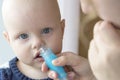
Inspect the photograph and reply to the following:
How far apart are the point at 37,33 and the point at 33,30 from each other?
14 mm

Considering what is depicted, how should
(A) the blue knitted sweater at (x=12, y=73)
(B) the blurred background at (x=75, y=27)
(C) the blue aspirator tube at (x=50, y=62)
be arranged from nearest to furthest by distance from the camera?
(C) the blue aspirator tube at (x=50, y=62) → (A) the blue knitted sweater at (x=12, y=73) → (B) the blurred background at (x=75, y=27)

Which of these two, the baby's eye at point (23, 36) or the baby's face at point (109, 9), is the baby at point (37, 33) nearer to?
the baby's eye at point (23, 36)

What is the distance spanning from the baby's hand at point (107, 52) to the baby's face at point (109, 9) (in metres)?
0.01

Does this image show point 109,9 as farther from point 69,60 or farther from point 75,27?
point 75,27

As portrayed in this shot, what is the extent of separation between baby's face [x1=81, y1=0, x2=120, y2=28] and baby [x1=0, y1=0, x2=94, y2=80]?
28 cm

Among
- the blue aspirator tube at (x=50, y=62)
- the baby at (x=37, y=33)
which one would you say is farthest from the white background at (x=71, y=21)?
the blue aspirator tube at (x=50, y=62)

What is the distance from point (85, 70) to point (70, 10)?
1.16 ft

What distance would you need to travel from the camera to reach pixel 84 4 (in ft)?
1.70

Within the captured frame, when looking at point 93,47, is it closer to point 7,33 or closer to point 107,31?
point 107,31

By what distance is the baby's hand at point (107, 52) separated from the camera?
0.49 m

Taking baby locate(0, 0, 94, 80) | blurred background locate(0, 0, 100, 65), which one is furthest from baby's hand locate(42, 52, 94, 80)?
blurred background locate(0, 0, 100, 65)

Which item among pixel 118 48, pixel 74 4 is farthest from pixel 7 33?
pixel 118 48

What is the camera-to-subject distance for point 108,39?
491mm

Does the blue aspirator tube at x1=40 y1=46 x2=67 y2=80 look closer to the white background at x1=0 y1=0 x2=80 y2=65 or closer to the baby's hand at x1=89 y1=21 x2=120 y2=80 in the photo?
the baby's hand at x1=89 y1=21 x2=120 y2=80
